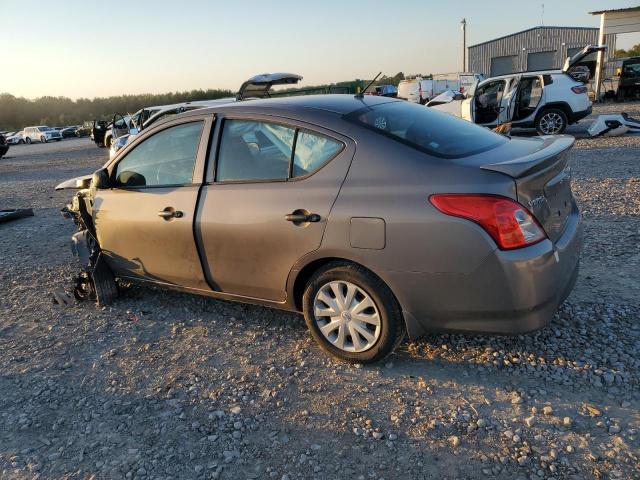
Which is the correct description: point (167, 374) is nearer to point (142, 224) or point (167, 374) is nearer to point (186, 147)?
point (142, 224)

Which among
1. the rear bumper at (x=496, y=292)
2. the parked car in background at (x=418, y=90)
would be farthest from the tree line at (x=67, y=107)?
the rear bumper at (x=496, y=292)

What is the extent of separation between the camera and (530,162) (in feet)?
8.71

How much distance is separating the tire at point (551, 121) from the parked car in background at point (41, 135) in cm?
4137

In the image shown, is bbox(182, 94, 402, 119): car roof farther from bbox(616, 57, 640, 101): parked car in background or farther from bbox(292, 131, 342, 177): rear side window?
bbox(616, 57, 640, 101): parked car in background

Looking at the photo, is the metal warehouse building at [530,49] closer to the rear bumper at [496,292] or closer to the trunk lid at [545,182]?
the trunk lid at [545,182]

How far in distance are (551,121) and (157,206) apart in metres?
11.7

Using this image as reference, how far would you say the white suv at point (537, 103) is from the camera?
12320 millimetres

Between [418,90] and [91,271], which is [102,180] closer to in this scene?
[91,271]

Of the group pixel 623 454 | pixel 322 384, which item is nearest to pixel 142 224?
pixel 322 384

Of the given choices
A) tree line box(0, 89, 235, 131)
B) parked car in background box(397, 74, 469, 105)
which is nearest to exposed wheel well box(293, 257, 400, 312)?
parked car in background box(397, 74, 469, 105)

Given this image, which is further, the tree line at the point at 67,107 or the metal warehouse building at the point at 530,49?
the tree line at the point at 67,107

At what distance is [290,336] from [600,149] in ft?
32.6

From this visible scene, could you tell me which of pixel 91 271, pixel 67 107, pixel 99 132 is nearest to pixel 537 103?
pixel 91 271

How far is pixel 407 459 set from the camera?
236 cm
